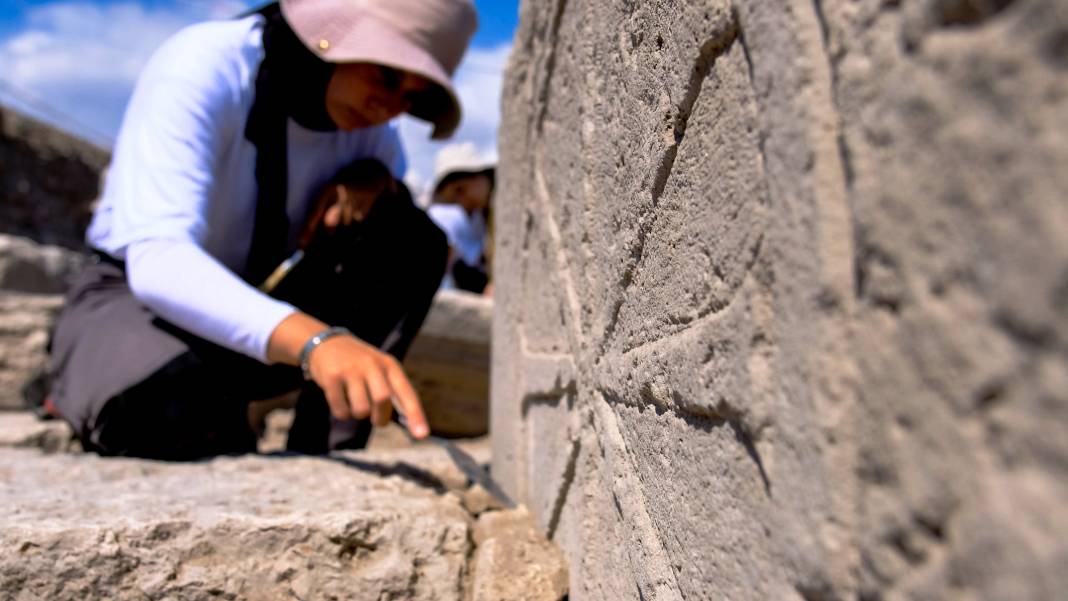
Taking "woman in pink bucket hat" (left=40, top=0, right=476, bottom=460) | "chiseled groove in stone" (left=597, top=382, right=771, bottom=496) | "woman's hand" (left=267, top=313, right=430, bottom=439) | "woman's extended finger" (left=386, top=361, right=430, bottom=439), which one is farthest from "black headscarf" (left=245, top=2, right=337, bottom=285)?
"chiseled groove in stone" (left=597, top=382, right=771, bottom=496)

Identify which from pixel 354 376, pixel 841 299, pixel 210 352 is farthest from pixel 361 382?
pixel 841 299

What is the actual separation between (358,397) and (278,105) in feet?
2.45

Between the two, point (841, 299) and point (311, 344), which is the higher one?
Answer: point (841, 299)

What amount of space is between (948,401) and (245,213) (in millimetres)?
1663

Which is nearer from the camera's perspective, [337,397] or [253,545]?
[253,545]

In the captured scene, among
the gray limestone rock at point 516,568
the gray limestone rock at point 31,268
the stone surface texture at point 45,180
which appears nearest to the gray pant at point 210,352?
the gray limestone rock at point 516,568

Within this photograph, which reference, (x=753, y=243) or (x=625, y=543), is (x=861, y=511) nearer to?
(x=753, y=243)

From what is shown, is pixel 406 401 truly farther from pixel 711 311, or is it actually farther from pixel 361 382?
pixel 711 311

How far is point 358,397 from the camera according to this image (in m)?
1.23

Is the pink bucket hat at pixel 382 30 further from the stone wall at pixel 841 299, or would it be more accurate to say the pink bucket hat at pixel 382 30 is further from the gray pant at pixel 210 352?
the stone wall at pixel 841 299

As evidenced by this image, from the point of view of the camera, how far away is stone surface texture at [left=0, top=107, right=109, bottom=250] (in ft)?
22.5

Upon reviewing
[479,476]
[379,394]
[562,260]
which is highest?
[562,260]

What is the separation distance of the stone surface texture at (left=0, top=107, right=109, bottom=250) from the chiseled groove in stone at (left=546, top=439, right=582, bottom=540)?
7.24m

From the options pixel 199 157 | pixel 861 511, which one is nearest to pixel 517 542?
pixel 861 511
